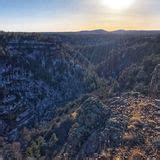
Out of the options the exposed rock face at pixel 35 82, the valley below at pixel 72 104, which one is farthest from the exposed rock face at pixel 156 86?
the exposed rock face at pixel 35 82

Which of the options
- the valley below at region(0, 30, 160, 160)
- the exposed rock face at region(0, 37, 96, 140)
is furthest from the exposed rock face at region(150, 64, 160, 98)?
the exposed rock face at region(0, 37, 96, 140)

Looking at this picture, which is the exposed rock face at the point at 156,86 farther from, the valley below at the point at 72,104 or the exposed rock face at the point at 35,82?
the exposed rock face at the point at 35,82

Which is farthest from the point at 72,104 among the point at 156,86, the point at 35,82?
the point at 35,82

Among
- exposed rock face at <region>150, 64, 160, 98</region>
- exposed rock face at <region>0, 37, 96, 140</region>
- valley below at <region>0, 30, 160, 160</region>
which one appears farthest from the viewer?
exposed rock face at <region>0, 37, 96, 140</region>

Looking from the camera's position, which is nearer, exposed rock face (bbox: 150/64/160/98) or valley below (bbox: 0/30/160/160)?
valley below (bbox: 0/30/160/160)

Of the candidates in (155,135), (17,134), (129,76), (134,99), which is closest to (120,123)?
(155,135)

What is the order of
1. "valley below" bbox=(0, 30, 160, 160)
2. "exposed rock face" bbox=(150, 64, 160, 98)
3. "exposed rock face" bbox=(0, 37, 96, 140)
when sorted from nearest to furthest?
"valley below" bbox=(0, 30, 160, 160), "exposed rock face" bbox=(150, 64, 160, 98), "exposed rock face" bbox=(0, 37, 96, 140)

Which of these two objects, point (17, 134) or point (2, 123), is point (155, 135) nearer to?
point (17, 134)

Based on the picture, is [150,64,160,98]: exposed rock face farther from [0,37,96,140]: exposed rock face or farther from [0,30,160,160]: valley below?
[0,37,96,140]: exposed rock face

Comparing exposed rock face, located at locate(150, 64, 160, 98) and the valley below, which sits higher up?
exposed rock face, located at locate(150, 64, 160, 98)

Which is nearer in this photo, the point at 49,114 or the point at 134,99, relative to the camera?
the point at 134,99

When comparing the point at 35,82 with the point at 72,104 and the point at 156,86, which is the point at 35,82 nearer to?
the point at 72,104
